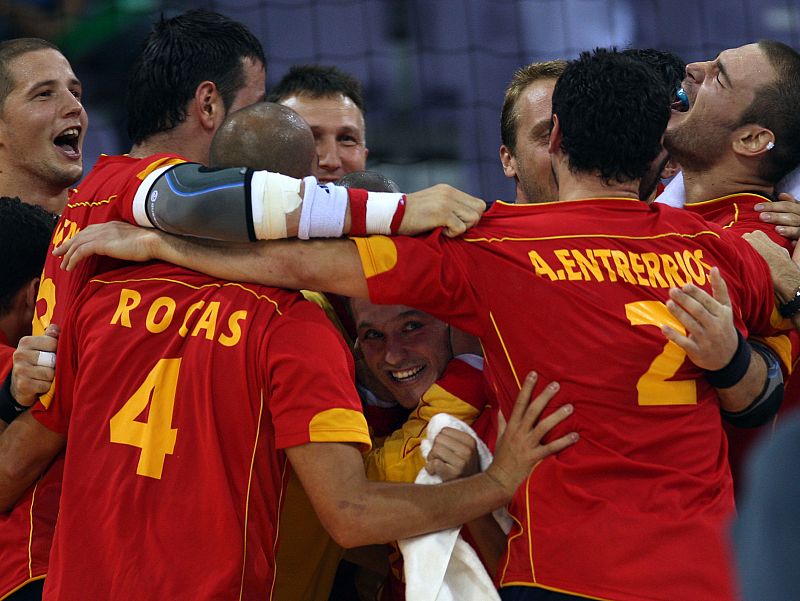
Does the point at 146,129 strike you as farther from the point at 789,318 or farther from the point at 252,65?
the point at 789,318

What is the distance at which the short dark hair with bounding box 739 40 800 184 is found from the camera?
13.9ft

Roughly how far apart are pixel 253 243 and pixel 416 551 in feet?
3.30

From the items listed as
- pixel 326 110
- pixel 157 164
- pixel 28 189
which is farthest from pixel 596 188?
pixel 28 189

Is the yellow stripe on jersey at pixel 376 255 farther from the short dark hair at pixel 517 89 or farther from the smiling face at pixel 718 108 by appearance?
the smiling face at pixel 718 108

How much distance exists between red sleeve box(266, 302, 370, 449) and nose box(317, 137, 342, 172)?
2321 millimetres

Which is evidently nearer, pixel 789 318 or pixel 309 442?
pixel 309 442

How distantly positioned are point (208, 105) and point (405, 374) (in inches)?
46.3

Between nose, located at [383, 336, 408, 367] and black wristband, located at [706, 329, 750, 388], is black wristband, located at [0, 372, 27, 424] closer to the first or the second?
nose, located at [383, 336, 408, 367]

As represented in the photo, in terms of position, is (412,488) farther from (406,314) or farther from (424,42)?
(424,42)

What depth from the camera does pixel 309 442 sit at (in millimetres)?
2928

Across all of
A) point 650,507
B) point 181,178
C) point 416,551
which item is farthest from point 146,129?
point 650,507

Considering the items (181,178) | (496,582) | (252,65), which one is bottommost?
(496,582)

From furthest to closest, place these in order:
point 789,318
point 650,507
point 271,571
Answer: point 789,318 < point 271,571 < point 650,507

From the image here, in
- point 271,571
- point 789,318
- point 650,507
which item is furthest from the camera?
point 789,318
